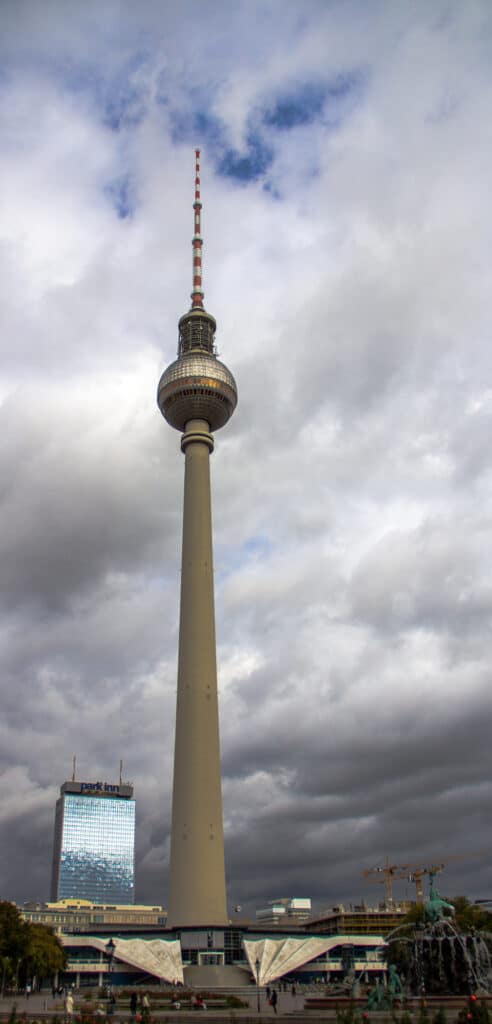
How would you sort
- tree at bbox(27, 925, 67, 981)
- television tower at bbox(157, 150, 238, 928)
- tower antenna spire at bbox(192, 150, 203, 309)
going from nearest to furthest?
tree at bbox(27, 925, 67, 981) → television tower at bbox(157, 150, 238, 928) → tower antenna spire at bbox(192, 150, 203, 309)

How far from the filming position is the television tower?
273 feet

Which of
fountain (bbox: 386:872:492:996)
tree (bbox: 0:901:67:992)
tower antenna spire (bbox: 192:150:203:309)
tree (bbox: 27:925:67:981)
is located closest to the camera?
fountain (bbox: 386:872:492:996)

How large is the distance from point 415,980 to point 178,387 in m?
74.3

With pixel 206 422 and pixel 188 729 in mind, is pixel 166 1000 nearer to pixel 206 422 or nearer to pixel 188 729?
pixel 188 729

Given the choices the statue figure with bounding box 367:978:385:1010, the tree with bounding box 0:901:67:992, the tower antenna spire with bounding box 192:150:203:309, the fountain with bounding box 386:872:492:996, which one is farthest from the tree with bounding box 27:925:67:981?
the tower antenna spire with bounding box 192:150:203:309

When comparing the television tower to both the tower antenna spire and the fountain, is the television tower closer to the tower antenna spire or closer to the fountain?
the tower antenna spire

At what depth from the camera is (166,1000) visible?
193 feet

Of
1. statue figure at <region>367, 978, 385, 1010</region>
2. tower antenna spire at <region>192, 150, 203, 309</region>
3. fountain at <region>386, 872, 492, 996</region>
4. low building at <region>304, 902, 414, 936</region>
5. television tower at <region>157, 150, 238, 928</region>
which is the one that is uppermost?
tower antenna spire at <region>192, 150, 203, 309</region>

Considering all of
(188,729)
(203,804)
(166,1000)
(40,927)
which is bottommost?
(166,1000)

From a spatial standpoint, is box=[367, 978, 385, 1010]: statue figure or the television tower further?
the television tower

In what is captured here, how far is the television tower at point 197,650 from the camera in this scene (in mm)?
83312

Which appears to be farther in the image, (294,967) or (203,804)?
(203,804)

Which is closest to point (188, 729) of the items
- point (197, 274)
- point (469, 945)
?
point (469, 945)

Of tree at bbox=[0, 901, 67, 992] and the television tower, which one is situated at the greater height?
the television tower
